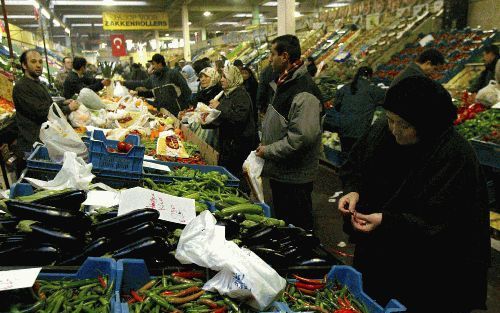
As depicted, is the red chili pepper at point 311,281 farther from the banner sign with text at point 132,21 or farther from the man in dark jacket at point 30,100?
the banner sign with text at point 132,21

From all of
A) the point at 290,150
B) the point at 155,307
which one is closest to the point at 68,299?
the point at 155,307

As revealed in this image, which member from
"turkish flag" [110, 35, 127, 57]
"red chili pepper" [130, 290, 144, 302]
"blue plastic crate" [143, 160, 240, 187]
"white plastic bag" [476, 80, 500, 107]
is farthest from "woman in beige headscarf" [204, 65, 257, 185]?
"turkish flag" [110, 35, 127, 57]

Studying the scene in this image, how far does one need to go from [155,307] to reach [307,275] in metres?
0.83

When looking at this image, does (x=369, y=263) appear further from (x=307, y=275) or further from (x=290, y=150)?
(x=290, y=150)

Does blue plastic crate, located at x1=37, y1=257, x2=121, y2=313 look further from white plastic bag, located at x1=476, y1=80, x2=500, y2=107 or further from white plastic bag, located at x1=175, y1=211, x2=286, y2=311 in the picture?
white plastic bag, located at x1=476, y1=80, x2=500, y2=107

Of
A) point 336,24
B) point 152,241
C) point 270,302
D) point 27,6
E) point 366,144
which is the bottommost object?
point 270,302

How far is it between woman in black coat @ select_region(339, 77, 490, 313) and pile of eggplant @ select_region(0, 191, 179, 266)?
3.83ft

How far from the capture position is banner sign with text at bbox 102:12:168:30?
2033 cm

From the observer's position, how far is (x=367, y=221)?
2.26 metres

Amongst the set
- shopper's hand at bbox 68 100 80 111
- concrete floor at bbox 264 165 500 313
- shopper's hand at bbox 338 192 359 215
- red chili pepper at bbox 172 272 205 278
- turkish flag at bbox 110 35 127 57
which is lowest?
concrete floor at bbox 264 165 500 313

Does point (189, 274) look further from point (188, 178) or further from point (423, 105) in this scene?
point (188, 178)

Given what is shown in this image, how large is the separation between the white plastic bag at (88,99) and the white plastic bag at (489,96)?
605cm

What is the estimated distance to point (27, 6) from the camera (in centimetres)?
2152

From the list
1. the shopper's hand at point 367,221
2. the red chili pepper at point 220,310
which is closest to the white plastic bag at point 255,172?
the shopper's hand at point 367,221
